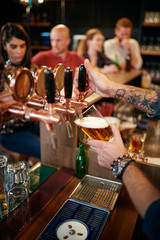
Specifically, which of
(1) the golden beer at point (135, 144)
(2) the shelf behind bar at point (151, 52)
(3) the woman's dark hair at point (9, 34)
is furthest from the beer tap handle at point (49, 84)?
(2) the shelf behind bar at point (151, 52)

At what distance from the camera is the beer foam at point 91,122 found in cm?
108

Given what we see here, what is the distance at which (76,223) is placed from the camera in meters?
1.02

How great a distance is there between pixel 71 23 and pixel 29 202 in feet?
18.7

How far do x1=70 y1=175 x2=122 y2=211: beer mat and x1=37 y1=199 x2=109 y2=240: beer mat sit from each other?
0.04m

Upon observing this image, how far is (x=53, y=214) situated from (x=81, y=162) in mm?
381

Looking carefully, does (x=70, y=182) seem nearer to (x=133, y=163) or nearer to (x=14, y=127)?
(x=133, y=163)

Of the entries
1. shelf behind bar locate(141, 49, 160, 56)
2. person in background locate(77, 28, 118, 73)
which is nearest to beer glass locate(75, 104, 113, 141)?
person in background locate(77, 28, 118, 73)

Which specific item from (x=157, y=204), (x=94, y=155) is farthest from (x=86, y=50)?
(x=157, y=204)

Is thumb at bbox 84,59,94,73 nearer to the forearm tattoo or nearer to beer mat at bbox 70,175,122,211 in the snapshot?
the forearm tattoo

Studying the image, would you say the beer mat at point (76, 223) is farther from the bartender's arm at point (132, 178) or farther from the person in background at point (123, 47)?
the person in background at point (123, 47)

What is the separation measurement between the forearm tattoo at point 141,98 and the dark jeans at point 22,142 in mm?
1275

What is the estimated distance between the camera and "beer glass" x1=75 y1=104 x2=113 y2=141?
1.08 meters

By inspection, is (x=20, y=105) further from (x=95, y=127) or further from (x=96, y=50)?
(x=96, y=50)

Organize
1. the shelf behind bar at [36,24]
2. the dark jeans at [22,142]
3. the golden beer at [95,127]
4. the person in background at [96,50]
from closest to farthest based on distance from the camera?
the golden beer at [95,127], the dark jeans at [22,142], the person in background at [96,50], the shelf behind bar at [36,24]
